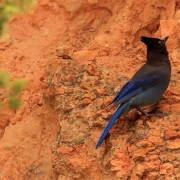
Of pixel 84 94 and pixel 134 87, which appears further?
pixel 84 94

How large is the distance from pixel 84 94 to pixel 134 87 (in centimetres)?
57

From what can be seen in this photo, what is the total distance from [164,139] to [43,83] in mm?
2247

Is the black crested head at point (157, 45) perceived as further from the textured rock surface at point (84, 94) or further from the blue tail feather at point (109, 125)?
the blue tail feather at point (109, 125)

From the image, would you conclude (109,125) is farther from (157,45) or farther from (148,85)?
(157,45)

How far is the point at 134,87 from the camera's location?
20.0ft

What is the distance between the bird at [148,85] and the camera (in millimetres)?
5965

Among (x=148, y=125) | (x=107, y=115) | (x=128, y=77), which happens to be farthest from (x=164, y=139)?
(x=128, y=77)

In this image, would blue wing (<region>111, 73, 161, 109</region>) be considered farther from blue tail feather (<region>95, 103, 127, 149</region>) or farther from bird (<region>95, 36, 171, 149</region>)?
blue tail feather (<region>95, 103, 127, 149</region>)

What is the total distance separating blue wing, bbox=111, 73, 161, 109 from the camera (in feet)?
19.6

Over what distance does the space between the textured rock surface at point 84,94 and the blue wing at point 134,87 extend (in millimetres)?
245

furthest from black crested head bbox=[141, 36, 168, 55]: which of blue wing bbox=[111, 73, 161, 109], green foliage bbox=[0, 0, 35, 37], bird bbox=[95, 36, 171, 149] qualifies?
green foliage bbox=[0, 0, 35, 37]

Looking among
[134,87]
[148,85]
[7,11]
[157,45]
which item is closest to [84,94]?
[134,87]

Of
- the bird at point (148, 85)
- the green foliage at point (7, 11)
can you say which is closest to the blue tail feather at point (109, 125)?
the bird at point (148, 85)

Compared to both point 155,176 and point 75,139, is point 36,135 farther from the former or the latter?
point 155,176
